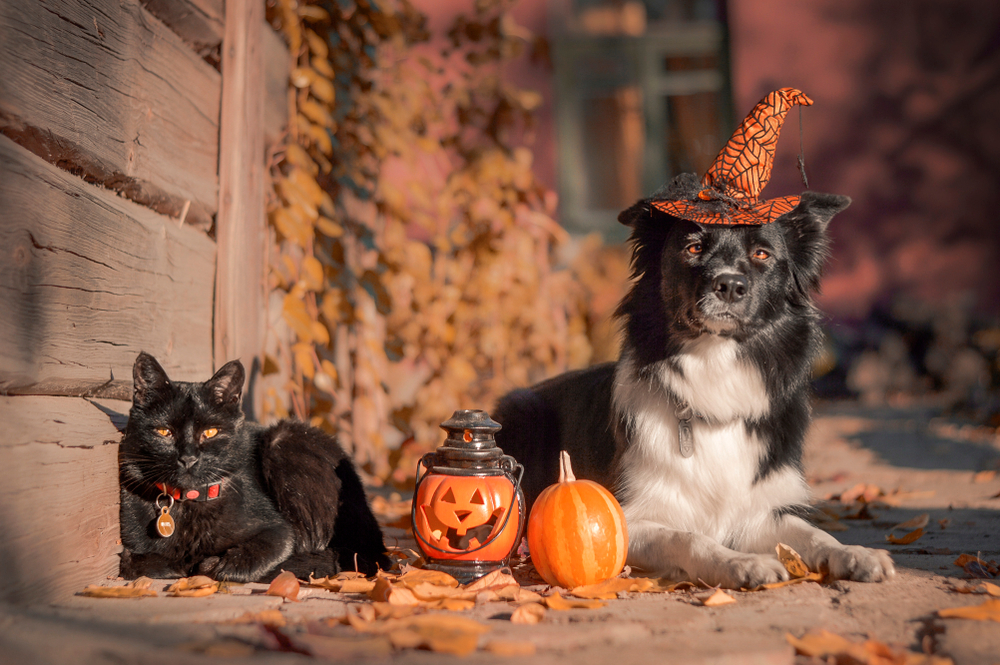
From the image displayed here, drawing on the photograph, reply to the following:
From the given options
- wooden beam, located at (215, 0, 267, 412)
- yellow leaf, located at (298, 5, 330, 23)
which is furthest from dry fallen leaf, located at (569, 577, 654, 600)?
yellow leaf, located at (298, 5, 330, 23)

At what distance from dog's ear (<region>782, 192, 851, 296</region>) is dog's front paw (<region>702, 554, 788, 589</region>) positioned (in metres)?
1.05

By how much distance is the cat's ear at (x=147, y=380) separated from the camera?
2076 millimetres

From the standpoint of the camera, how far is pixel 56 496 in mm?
1838

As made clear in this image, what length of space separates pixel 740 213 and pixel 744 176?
0.16 metres

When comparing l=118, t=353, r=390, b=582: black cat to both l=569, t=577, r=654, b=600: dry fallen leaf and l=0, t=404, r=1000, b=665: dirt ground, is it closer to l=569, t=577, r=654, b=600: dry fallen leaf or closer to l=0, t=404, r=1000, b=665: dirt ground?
l=0, t=404, r=1000, b=665: dirt ground

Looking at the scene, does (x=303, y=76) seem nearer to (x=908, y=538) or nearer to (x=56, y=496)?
(x=56, y=496)

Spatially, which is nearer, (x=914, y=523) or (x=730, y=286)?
(x=730, y=286)

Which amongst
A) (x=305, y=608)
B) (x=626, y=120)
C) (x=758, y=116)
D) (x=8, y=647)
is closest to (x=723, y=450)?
(x=758, y=116)

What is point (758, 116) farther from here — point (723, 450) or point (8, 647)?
point (8, 647)

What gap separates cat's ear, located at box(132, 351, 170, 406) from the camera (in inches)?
81.7

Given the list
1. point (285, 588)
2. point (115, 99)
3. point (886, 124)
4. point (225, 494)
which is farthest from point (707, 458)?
point (886, 124)

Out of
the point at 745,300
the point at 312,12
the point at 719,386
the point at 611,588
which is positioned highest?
the point at 312,12

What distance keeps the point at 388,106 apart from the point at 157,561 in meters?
2.76

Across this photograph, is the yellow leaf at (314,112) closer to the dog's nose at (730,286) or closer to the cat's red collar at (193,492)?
the cat's red collar at (193,492)
